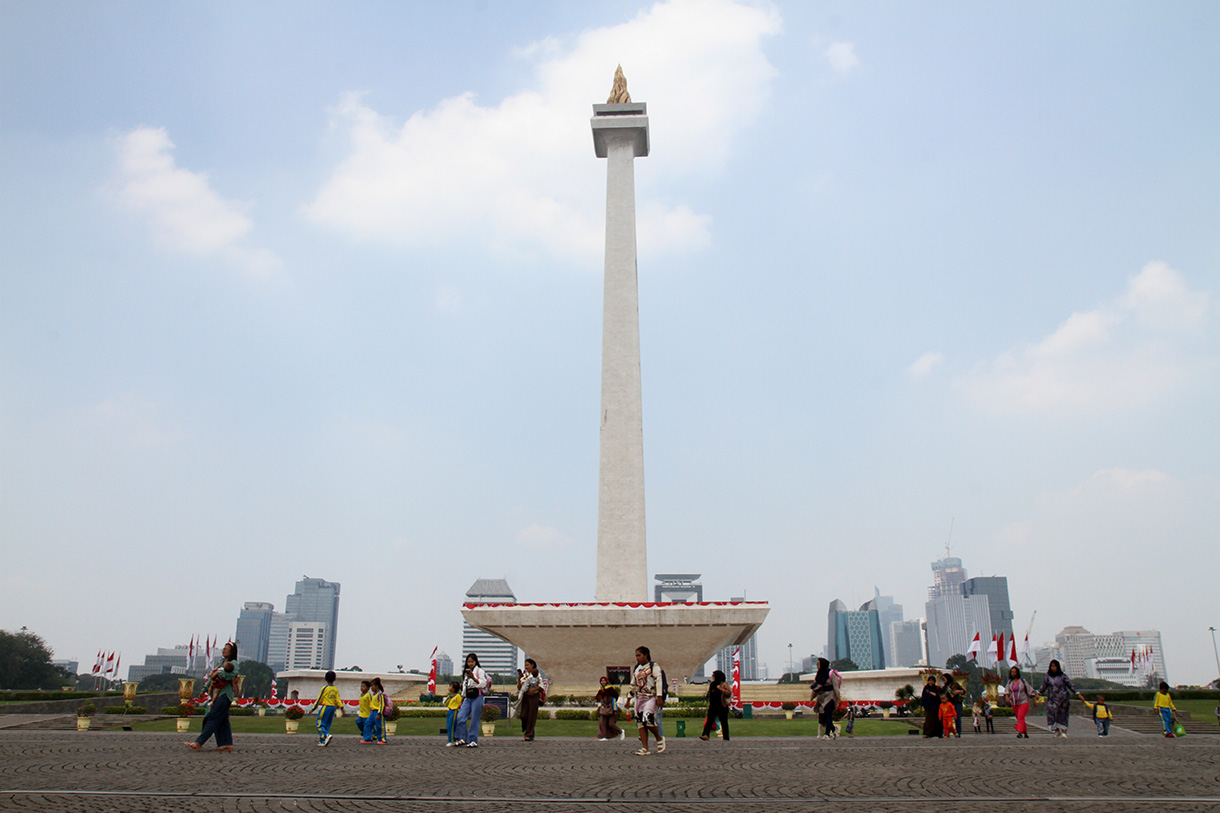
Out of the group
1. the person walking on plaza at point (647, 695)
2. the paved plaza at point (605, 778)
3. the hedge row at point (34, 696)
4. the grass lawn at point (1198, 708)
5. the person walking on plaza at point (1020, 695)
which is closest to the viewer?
the paved plaza at point (605, 778)

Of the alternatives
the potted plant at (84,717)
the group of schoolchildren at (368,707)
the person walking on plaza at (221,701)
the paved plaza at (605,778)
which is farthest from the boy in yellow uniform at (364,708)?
the potted plant at (84,717)

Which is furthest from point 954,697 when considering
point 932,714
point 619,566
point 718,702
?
point 619,566

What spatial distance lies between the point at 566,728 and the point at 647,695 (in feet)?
30.4

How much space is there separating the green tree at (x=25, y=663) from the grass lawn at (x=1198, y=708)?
64399mm

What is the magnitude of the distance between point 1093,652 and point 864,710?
646 feet

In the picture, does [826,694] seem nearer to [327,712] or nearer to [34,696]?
[327,712]

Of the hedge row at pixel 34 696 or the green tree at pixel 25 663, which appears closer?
the hedge row at pixel 34 696

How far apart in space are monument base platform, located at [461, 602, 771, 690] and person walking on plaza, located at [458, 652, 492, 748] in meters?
17.5

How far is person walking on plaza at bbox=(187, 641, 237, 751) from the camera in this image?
40.4 ft

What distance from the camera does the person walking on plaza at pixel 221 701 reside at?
40.4 ft

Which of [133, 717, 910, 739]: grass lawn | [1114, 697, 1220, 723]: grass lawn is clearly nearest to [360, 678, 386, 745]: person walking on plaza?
[133, 717, 910, 739]: grass lawn

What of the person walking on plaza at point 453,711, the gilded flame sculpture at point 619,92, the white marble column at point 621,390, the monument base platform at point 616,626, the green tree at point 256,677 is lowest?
the green tree at point 256,677

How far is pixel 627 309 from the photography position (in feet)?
127

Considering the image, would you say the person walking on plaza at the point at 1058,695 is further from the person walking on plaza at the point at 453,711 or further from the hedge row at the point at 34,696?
the hedge row at the point at 34,696
